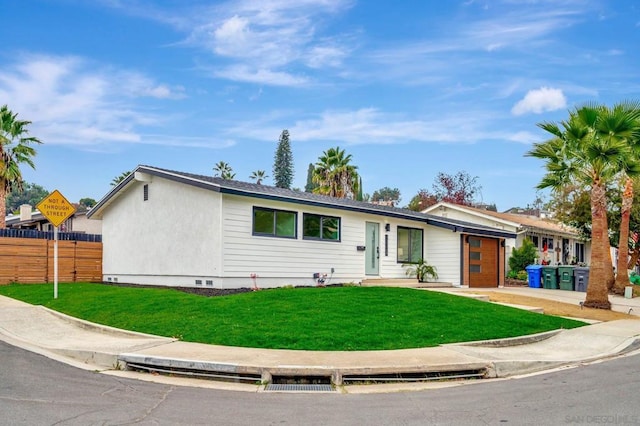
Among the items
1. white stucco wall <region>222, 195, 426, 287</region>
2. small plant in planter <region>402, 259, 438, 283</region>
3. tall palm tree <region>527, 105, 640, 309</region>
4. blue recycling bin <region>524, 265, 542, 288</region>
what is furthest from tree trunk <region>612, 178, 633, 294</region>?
white stucco wall <region>222, 195, 426, 287</region>

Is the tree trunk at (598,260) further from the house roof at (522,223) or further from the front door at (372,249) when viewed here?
the house roof at (522,223)

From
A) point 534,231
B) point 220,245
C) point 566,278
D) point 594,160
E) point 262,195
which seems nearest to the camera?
point 220,245

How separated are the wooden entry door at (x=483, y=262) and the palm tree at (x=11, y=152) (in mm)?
23645

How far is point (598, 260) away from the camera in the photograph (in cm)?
1725

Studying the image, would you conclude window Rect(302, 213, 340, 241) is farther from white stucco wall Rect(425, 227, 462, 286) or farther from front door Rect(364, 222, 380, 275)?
white stucco wall Rect(425, 227, 462, 286)

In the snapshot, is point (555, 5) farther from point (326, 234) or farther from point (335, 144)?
point (335, 144)

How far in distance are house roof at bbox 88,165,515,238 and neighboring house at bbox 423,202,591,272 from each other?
7.02m

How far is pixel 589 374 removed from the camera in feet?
27.9

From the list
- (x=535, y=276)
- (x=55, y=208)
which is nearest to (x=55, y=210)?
(x=55, y=208)

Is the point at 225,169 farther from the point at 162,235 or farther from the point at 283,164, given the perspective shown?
the point at 162,235

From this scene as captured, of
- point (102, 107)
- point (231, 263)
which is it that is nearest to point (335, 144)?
point (102, 107)

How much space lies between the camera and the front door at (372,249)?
2147 cm

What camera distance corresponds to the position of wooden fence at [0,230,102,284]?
832 inches

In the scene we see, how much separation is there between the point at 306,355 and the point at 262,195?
9403 mm
